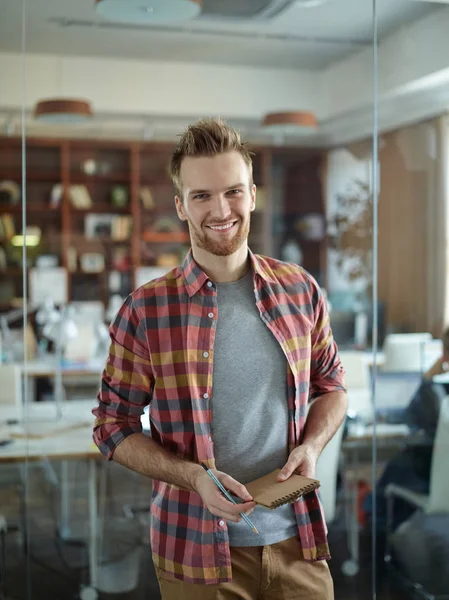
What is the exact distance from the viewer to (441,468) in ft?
9.77

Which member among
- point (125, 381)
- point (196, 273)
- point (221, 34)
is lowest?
point (125, 381)

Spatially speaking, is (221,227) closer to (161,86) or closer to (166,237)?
(166,237)

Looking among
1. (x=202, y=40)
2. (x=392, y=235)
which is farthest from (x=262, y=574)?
(x=202, y=40)

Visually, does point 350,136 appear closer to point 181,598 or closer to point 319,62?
point 319,62

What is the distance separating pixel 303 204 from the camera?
2.68 m

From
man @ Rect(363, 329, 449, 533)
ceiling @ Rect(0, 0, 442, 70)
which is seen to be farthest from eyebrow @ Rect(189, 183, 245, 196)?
man @ Rect(363, 329, 449, 533)

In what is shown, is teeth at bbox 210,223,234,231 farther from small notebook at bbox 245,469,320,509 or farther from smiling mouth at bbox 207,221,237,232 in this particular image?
small notebook at bbox 245,469,320,509

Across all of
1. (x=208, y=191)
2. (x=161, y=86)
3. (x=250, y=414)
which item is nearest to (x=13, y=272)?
(x=161, y=86)

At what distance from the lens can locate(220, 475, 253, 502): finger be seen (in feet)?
4.78

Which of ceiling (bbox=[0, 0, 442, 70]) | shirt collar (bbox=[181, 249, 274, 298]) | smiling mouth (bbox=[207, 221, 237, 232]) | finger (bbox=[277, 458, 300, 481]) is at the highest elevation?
ceiling (bbox=[0, 0, 442, 70])

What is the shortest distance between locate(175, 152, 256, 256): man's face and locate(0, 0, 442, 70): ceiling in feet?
3.60

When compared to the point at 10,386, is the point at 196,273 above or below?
above

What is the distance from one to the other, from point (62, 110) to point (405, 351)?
4.94ft

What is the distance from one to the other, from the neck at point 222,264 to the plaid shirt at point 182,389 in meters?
0.02
